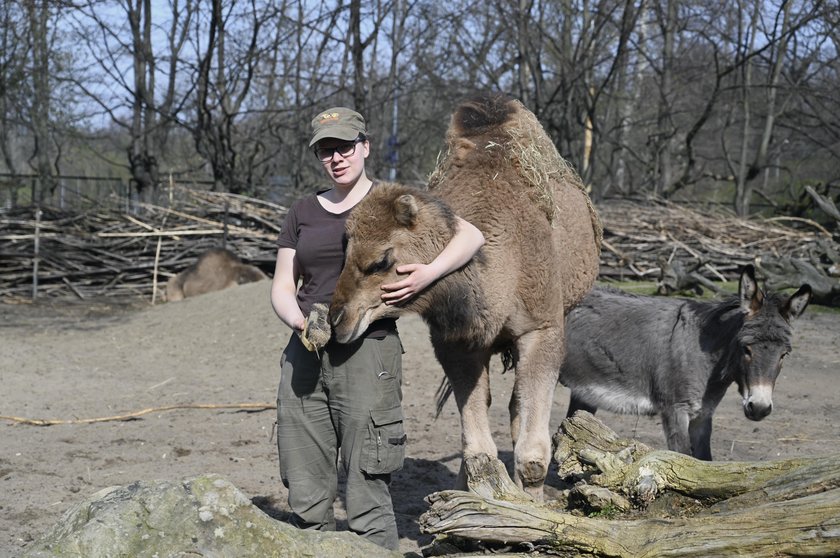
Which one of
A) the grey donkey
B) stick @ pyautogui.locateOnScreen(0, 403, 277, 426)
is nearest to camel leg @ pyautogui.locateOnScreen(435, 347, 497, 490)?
the grey donkey

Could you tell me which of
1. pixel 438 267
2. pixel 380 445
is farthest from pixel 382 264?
pixel 380 445

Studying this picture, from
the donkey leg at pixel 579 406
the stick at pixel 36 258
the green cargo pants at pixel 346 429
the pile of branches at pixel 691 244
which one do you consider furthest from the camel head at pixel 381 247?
the stick at pixel 36 258

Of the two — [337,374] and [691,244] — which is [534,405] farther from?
[691,244]

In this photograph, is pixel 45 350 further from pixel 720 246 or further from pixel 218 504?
pixel 720 246

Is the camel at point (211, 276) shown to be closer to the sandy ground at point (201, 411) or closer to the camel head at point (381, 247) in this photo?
the sandy ground at point (201, 411)

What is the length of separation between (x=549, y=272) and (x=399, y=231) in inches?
47.5

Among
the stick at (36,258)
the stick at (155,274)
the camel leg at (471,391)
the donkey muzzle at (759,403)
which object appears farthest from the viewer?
the stick at (36,258)

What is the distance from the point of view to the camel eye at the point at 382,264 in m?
3.96

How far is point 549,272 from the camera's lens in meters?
4.94

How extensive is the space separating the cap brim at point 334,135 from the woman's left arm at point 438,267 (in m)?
0.64

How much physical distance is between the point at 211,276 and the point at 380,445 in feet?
40.6

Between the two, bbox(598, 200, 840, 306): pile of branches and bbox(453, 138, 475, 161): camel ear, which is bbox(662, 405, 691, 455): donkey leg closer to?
bbox(453, 138, 475, 161): camel ear

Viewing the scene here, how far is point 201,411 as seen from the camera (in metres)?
8.30

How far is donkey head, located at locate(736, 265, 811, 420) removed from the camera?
5863mm
